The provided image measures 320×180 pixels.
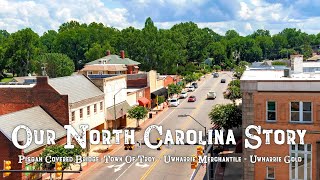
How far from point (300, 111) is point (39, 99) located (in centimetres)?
2995

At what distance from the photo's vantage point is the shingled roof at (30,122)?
4244 cm

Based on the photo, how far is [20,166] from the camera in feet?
135

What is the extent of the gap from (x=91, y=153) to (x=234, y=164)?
16388 mm

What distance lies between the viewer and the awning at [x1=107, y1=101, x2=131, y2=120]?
6384cm

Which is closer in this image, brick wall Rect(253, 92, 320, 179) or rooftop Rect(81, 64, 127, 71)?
brick wall Rect(253, 92, 320, 179)

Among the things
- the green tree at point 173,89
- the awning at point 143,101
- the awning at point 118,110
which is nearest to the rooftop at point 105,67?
the green tree at point 173,89

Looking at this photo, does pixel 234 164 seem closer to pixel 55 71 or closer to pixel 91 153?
pixel 91 153

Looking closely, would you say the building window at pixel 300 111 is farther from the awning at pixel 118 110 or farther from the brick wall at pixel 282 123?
the awning at pixel 118 110

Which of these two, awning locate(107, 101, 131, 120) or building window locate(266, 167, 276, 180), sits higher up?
awning locate(107, 101, 131, 120)

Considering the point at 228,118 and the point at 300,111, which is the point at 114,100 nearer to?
the point at 228,118

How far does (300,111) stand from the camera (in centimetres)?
3416

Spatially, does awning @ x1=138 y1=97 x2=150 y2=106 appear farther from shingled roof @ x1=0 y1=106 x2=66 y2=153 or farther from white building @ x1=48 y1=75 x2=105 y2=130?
shingled roof @ x1=0 y1=106 x2=66 y2=153

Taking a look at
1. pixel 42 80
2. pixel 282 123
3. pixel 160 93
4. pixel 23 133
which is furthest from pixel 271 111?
pixel 160 93

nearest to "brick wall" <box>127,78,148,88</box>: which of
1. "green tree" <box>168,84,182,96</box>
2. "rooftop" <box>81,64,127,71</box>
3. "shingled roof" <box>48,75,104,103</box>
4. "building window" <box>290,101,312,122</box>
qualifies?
"green tree" <box>168,84,182,96</box>
